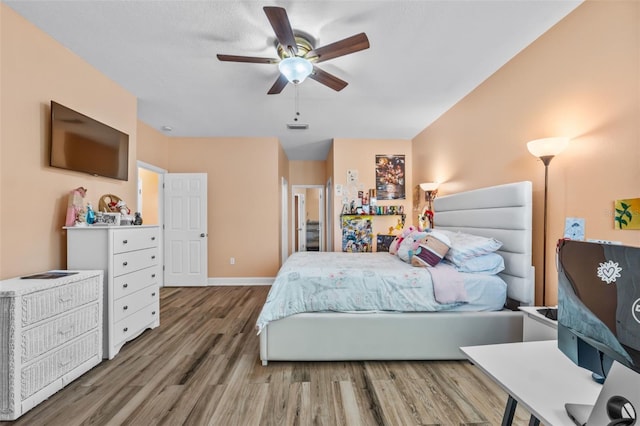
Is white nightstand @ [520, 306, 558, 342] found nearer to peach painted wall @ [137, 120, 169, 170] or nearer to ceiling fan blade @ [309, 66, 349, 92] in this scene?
ceiling fan blade @ [309, 66, 349, 92]

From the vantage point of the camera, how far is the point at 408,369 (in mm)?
2158

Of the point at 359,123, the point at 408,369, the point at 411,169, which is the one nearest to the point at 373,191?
the point at 411,169

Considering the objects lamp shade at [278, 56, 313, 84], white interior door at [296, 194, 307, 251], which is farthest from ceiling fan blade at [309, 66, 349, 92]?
white interior door at [296, 194, 307, 251]

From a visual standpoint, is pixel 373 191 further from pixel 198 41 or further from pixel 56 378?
pixel 56 378

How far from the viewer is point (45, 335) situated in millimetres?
1783

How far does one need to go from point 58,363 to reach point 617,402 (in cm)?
290

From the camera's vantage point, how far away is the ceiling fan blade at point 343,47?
6.04ft

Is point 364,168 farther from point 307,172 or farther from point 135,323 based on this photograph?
point 135,323

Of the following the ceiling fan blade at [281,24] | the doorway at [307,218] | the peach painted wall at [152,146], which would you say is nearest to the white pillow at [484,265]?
the ceiling fan blade at [281,24]

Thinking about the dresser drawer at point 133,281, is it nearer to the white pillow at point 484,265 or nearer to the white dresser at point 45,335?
the white dresser at point 45,335

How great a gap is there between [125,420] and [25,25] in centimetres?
293

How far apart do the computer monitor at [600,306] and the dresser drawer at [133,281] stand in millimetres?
3016

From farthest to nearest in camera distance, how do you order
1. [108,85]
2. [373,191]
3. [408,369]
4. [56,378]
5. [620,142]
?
[373,191] < [108,85] < [408,369] < [56,378] < [620,142]

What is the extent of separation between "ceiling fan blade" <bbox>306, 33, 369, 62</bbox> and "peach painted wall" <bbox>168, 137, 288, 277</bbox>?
9.71ft
